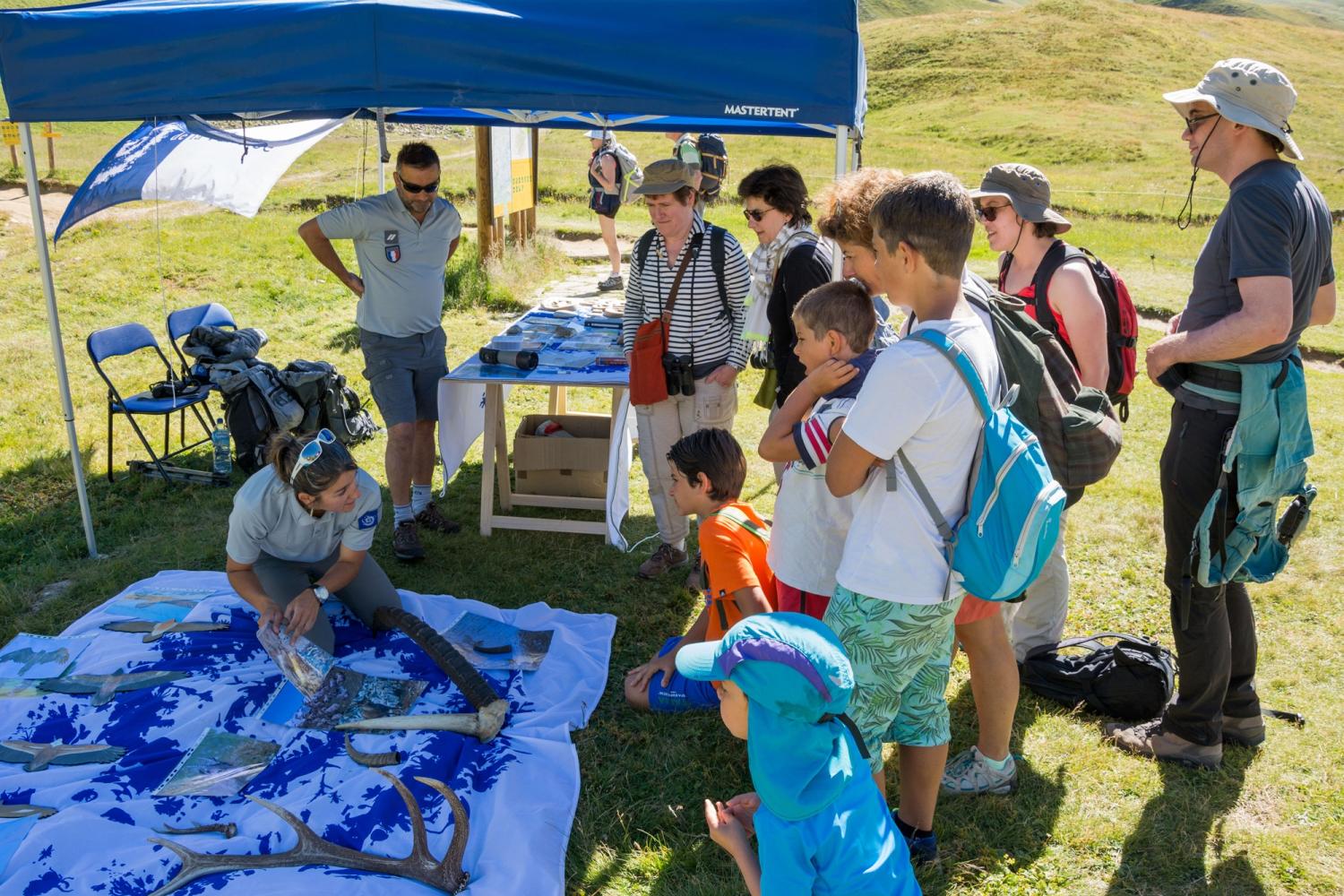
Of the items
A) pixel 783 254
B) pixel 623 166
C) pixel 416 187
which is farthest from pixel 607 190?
pixel 783 254

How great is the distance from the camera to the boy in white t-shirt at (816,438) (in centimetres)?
250

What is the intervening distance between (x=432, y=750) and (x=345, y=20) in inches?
101

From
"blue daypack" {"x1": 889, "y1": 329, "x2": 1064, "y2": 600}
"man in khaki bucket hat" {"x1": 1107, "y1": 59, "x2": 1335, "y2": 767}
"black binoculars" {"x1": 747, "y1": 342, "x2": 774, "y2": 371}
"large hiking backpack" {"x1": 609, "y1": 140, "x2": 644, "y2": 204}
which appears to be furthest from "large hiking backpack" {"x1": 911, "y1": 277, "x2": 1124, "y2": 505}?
"large hiking backpack" {"x1": 609, "y1": 140, "x2": 644, "y2": 204}

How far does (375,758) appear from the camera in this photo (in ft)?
10.0

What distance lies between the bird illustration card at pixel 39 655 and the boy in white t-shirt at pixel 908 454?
9.66ft

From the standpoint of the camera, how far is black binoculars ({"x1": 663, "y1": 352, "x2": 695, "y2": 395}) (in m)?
4.11

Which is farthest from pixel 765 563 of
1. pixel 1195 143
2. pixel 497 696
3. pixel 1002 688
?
pixel 1195 143

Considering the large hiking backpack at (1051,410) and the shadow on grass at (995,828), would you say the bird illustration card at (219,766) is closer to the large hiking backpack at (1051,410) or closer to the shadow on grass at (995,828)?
the shadow on grass at (995,828)

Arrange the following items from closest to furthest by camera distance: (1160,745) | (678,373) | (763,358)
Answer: (1160,745)
(763,358)
(678,373)

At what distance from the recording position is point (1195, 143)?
107 inches

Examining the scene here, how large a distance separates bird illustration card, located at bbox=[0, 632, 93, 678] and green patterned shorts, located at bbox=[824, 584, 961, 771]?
294cm

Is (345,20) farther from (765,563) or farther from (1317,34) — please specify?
(1317,34)

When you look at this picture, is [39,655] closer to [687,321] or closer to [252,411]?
[252,411]

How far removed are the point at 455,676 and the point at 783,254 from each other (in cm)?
196
